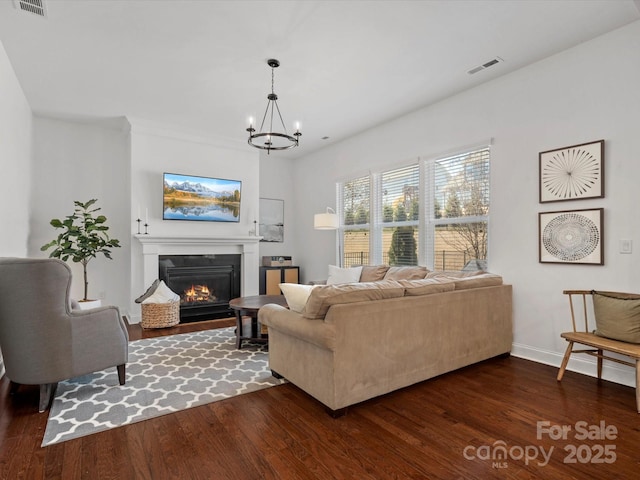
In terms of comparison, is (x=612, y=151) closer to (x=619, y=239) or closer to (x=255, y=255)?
(x=619, y=239)

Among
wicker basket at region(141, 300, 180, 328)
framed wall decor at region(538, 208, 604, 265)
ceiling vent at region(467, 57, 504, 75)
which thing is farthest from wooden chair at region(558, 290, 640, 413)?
wicker basket at region(141, 300, 180, 328)

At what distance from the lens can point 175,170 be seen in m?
5.55

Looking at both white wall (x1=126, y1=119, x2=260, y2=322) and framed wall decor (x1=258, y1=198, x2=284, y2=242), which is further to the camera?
framed wall decor (x1=258, y1=198, x2=284, y2=242)

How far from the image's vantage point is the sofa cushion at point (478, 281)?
3.16m

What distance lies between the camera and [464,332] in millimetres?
3100

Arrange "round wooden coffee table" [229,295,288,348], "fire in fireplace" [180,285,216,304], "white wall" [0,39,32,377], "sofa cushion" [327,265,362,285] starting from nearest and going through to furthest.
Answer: "white wall" [0,39,32,377] < "round wooden coffee table" [229,295,288,348] < "sofa cushion" [327,265,362,285] < "fire in fireplace" [180,285,216,304]

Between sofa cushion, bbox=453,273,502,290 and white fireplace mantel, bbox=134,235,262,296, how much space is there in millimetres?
3701

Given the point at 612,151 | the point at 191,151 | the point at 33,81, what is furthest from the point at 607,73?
the point at 33,81

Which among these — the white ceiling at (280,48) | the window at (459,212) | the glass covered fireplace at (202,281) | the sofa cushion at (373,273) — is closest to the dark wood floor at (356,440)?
the window at (459,212)

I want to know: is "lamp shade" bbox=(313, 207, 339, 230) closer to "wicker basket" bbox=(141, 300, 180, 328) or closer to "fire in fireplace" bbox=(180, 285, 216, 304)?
"fire in fireplace" bbox=(180, 285, 216, 304)

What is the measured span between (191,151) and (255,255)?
1997 mm

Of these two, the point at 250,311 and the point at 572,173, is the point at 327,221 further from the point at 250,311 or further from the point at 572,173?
the point at 572,173

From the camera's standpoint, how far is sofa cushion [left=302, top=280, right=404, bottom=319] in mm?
2316

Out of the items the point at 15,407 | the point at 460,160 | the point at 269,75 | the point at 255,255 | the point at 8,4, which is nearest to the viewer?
the point at 15,407
